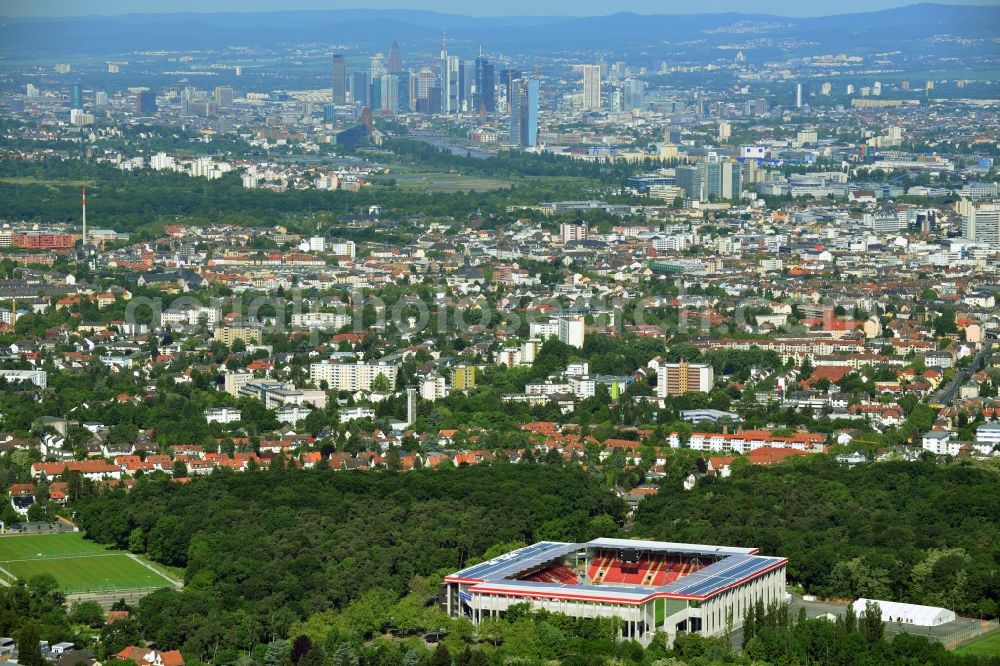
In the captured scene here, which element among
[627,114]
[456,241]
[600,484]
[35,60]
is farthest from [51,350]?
[627,114]

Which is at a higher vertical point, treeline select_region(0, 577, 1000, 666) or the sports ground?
treeline select_region(0, 577, 1000, 666)

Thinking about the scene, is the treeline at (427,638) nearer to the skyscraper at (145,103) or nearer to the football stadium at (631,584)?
the football stadium at (631,584)

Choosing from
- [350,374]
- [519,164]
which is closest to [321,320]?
[350,374]

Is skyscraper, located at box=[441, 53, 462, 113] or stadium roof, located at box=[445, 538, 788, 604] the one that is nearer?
stadium roof, located at box=[445, 538, 788, 604]

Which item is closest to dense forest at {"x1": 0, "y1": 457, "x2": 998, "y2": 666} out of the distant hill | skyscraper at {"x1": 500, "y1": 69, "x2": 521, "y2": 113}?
skyscraper at {"x1": 500, "y1": 69, "x2": 521, "y2": 113}

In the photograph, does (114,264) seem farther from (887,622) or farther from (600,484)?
(887,622)

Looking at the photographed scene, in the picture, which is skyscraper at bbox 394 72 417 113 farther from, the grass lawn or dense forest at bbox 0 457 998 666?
the grass lawn
